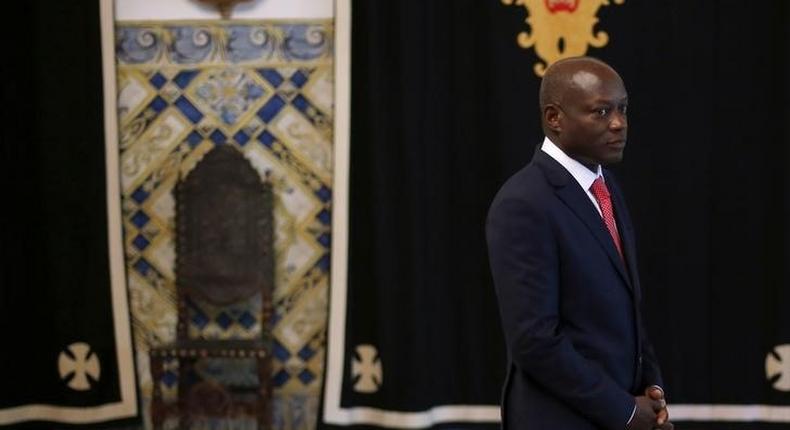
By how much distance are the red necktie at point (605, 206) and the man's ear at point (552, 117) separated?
131 mm

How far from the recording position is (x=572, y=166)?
177cm

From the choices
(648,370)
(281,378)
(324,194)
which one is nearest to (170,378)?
(281,378)

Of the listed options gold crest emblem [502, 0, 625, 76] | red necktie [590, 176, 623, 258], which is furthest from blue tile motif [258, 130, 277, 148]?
red necktie [590, 176, 623, 258]

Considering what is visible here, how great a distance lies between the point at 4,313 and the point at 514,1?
2093 millimetres

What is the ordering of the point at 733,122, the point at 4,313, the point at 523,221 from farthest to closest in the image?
1. the point at 4,313
2. the point at 733,122
3. the point at 523,221

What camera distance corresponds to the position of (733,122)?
131 inches

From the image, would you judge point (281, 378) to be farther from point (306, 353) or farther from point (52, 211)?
point (52, 211)

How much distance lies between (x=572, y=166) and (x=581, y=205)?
0.08 m

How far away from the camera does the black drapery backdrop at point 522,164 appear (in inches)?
131

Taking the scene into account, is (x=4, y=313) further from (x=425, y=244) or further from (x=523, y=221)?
(x=523, y=221)

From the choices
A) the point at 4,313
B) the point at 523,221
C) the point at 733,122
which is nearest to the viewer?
the point at 523,221

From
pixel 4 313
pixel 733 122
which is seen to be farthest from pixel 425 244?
pixel 4 313

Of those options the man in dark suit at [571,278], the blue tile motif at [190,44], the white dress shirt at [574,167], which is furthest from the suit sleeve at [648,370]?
the blue tile motif at [190,44]

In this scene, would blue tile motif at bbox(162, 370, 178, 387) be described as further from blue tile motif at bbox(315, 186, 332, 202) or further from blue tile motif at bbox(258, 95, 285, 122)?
blue tile motif at bbox(258, 95, 285, 122)
